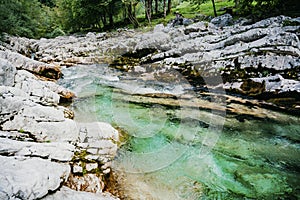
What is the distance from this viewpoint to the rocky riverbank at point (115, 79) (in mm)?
4398

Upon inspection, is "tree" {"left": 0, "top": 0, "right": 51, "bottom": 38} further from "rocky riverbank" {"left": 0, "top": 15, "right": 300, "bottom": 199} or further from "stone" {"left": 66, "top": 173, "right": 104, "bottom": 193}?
"stone" {"left": 66, "top": 173, "right": 104, "bottom": 193}

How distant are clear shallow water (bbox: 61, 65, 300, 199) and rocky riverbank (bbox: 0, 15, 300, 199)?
58 centimetres

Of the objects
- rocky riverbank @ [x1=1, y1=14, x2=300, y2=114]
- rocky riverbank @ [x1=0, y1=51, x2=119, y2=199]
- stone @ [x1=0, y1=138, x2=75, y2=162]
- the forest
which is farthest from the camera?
the forest

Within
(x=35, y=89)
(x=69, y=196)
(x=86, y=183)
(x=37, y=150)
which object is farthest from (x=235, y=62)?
(x=69, y=196)

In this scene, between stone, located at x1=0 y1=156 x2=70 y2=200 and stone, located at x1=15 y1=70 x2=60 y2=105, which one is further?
stone, located at x1=15 y1=70 x2=60 y2=105

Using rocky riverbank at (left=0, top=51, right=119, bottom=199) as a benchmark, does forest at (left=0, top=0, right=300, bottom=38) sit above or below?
above

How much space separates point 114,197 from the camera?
479 centimetres

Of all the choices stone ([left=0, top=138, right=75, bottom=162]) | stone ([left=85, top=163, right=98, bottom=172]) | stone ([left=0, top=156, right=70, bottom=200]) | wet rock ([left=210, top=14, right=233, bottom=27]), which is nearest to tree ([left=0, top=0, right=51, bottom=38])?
wet rock ([left=210, top=14, right=233, bottom=27])

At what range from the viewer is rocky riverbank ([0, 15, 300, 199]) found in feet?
14.4

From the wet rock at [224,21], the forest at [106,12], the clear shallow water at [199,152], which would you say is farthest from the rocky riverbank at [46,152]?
the wet rock at [224,21]

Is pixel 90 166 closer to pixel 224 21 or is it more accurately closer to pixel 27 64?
pixel 27 64

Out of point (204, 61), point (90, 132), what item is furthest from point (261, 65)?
point (90, 132)

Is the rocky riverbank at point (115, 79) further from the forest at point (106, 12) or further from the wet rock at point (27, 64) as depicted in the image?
the forest at point (106, 12)

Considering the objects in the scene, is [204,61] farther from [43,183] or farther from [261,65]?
[43,183]
